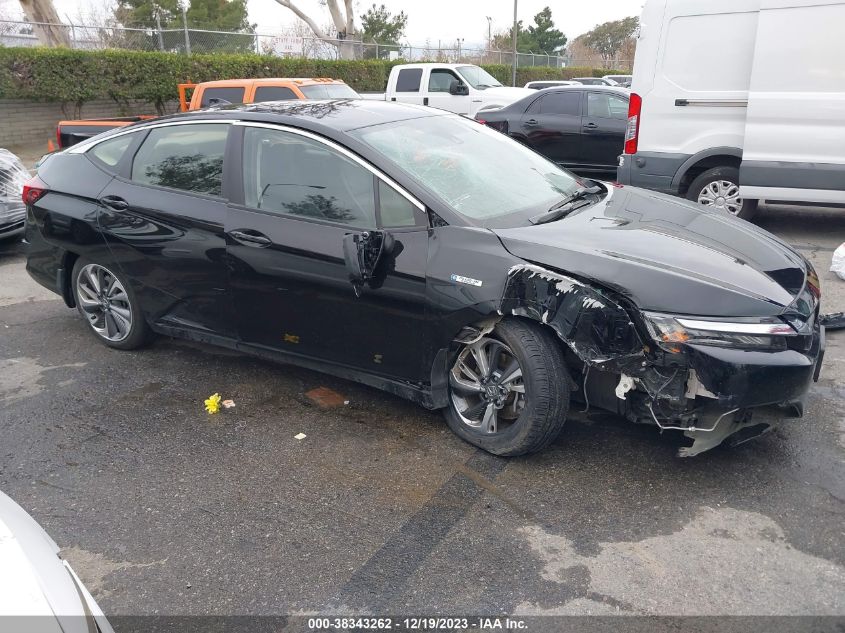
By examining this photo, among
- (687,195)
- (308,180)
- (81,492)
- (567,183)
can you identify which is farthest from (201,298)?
(687,195)

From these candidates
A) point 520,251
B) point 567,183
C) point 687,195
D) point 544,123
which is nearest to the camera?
point 520,251

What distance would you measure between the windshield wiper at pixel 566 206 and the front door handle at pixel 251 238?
1451 millimetres

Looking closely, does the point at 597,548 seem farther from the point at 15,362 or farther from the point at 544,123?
the point at 544,123

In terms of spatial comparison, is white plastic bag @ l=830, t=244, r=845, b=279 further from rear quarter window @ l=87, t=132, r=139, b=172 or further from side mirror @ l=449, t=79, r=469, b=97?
side mirror @ l=449, t=79, r=469, b=97

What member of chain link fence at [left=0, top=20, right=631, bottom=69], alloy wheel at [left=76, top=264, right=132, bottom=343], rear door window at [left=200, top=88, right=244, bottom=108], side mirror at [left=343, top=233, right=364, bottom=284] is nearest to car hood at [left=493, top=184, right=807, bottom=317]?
side mirror at [left=343, top=233, right=364, bottom=284]

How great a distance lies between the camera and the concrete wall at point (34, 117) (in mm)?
16469

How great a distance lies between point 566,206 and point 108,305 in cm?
316

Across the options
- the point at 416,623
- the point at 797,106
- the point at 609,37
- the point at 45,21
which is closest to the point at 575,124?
the point at 797,106

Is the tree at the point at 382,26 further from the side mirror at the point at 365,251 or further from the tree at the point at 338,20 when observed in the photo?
the side mirror at the point at 365,251

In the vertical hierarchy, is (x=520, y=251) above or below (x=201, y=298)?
above

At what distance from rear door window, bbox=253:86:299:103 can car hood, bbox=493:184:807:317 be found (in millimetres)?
7539

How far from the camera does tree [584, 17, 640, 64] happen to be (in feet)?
192

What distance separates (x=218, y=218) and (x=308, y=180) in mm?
610

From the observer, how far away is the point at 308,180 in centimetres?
402
